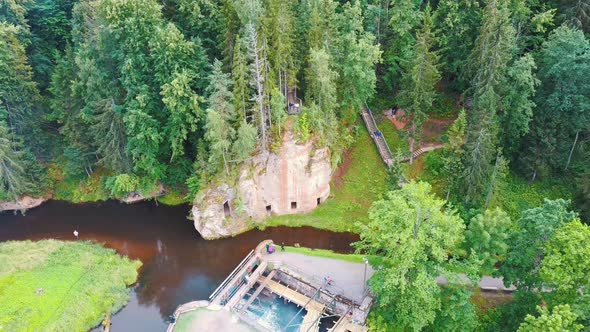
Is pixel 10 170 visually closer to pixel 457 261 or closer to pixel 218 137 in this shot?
pixel 218 137

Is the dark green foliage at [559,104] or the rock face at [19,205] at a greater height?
the dark green foliage at [559,104]

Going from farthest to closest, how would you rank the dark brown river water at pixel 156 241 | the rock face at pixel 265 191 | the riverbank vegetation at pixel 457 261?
the rock face at pixel 265 191, the dark brown river water at pixel 156 241, the riverbank vegetation at pixel 457 261

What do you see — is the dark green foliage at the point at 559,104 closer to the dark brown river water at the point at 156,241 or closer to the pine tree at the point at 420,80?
the pine tree at the point at 420,80

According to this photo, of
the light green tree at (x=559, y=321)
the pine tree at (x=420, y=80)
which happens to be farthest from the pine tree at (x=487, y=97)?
the light green tree at (x=559, y=321)

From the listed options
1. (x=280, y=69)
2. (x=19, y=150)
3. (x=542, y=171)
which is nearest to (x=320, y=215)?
(x=280, y=69)

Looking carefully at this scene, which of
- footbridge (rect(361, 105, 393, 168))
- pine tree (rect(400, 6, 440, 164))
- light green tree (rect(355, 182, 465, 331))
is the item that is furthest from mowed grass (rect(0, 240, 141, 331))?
pine tree (rect(400, 6, 440, 164))

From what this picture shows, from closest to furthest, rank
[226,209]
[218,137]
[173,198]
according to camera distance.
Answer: [218,137], [226,209], [173,198]

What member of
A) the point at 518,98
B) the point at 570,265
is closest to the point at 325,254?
the point at 570,265
